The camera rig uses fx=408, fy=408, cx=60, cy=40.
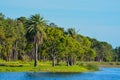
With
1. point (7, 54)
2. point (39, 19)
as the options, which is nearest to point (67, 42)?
point (39, 19)

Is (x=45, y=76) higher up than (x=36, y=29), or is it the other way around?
(x=36, y=29)

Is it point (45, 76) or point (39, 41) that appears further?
point (39, 41)

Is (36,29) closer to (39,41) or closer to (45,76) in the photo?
(39,41)

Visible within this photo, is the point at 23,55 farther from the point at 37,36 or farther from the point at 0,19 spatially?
the point at 37,36

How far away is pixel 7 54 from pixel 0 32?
2155cm

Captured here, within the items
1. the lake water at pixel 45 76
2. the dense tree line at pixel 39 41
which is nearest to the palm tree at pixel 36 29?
the dense tree line at pixel 39 41

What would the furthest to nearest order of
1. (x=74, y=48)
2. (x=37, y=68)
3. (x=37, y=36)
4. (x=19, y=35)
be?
(x=19, y=35) → (x=74, y=48) → (x=37, y=36) → (x=37, y=68)

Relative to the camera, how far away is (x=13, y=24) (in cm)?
18525

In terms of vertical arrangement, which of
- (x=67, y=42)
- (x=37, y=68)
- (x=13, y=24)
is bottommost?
(x=37, y=68)

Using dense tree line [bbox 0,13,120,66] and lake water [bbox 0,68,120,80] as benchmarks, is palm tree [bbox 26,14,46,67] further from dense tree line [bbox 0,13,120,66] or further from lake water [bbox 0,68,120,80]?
lake water [bbox 0,68,120,80]

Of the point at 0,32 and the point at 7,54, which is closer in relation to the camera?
the point at 0,32

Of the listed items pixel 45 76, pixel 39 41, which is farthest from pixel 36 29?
pixel 45 76

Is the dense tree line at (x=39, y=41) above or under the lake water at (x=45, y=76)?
above

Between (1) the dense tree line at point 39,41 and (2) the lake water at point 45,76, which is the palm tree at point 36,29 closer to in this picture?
(1) the dense tree line at point 39,41
